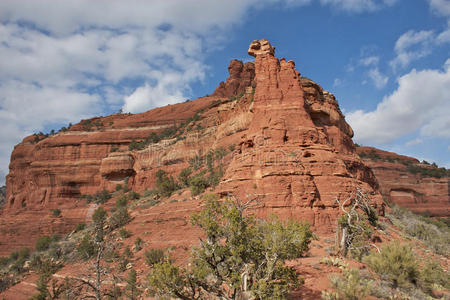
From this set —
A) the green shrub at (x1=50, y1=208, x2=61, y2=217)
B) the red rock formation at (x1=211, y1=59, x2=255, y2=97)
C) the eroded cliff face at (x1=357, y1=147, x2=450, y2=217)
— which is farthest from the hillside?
the red rock formation at (x1=211, y1=59, x2=255, y2=97)

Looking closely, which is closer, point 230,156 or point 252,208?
→ point 252,208

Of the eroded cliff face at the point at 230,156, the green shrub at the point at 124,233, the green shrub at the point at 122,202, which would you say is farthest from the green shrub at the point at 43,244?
the green shrub at the point at 124,233

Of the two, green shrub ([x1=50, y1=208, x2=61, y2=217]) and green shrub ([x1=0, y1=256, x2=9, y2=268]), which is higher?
green shrub ([x1=50, y1=208, x2=61, y2=217])

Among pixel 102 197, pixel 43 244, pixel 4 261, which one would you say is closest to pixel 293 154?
pixel 43 244

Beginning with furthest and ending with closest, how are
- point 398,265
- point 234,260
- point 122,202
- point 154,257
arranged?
point 122,202, point 154,257, point 398,265, point 234,260

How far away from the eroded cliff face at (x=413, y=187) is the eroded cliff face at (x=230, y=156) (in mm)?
28240

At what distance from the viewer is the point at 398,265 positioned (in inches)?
422

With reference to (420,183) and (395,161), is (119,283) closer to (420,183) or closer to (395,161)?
(420,183)

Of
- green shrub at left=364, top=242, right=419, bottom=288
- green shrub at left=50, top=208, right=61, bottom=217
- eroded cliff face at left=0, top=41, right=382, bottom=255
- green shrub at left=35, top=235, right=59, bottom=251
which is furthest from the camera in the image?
green shrub at left=50, top=208, right=61, bottom=217

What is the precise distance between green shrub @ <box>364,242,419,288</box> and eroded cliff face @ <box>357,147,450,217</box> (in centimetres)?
4300

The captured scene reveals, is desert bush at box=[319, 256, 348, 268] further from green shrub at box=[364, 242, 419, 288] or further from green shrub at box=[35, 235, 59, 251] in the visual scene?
green shrub at box=[35, 235, 59, 251]

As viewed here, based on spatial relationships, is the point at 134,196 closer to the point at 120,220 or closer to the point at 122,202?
the point at 122,202

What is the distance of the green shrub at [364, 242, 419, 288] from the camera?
1075 cm

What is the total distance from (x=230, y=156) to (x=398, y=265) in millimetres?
23170
